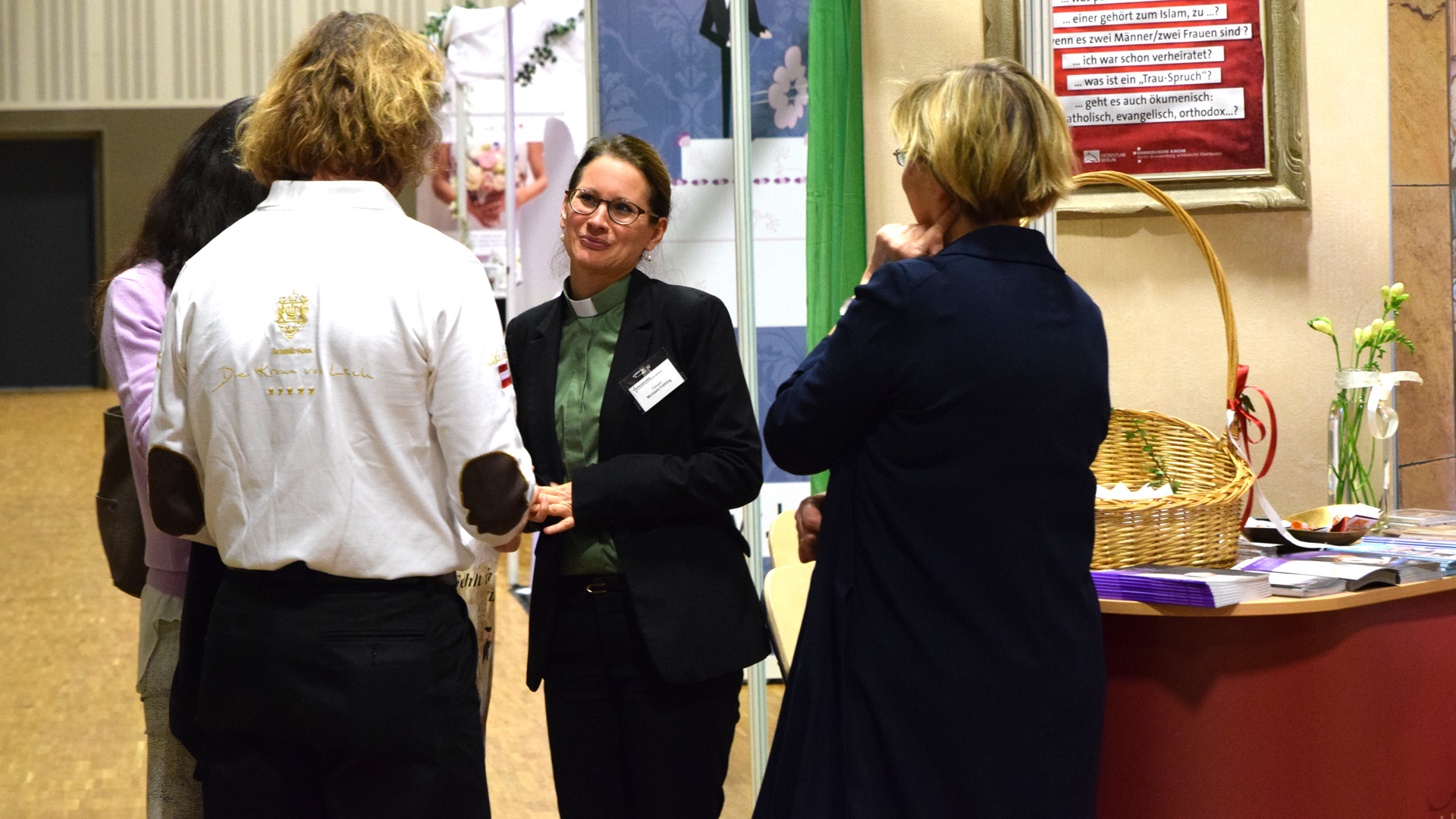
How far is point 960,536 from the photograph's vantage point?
1.48 metres

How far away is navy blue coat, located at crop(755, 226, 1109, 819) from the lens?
4.83 ft

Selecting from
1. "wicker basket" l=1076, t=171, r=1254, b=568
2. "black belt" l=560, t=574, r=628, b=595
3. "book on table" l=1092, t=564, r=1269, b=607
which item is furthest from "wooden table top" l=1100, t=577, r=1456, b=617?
"black belt" l=560, t=574, r=628, b=595

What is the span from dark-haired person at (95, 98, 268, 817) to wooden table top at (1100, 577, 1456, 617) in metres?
1.43

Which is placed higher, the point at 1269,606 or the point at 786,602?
the point at 1269,606

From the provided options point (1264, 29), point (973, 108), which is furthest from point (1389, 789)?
point (1264, 29)

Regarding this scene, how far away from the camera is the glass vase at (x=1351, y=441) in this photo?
2531 mm

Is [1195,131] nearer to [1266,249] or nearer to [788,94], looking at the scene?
[1266,249]

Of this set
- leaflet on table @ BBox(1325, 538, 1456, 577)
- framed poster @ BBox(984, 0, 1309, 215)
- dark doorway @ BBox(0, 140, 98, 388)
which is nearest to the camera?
leaflet on table @ BBox(1325, 538, 1456, 577)

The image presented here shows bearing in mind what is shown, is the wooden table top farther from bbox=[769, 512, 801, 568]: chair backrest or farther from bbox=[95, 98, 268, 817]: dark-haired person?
bbox=[95, 98, 268, 817]: dark-haired person

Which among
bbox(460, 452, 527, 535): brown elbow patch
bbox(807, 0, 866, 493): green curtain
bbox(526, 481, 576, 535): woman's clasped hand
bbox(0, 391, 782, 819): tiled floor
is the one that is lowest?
bbox(0, 391, 782, 819): tiled floor

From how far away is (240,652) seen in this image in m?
1.43

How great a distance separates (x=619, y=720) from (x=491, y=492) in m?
0.63

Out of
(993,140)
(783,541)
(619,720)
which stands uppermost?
(993,140)

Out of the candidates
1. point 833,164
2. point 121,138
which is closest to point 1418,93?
point 833,164
